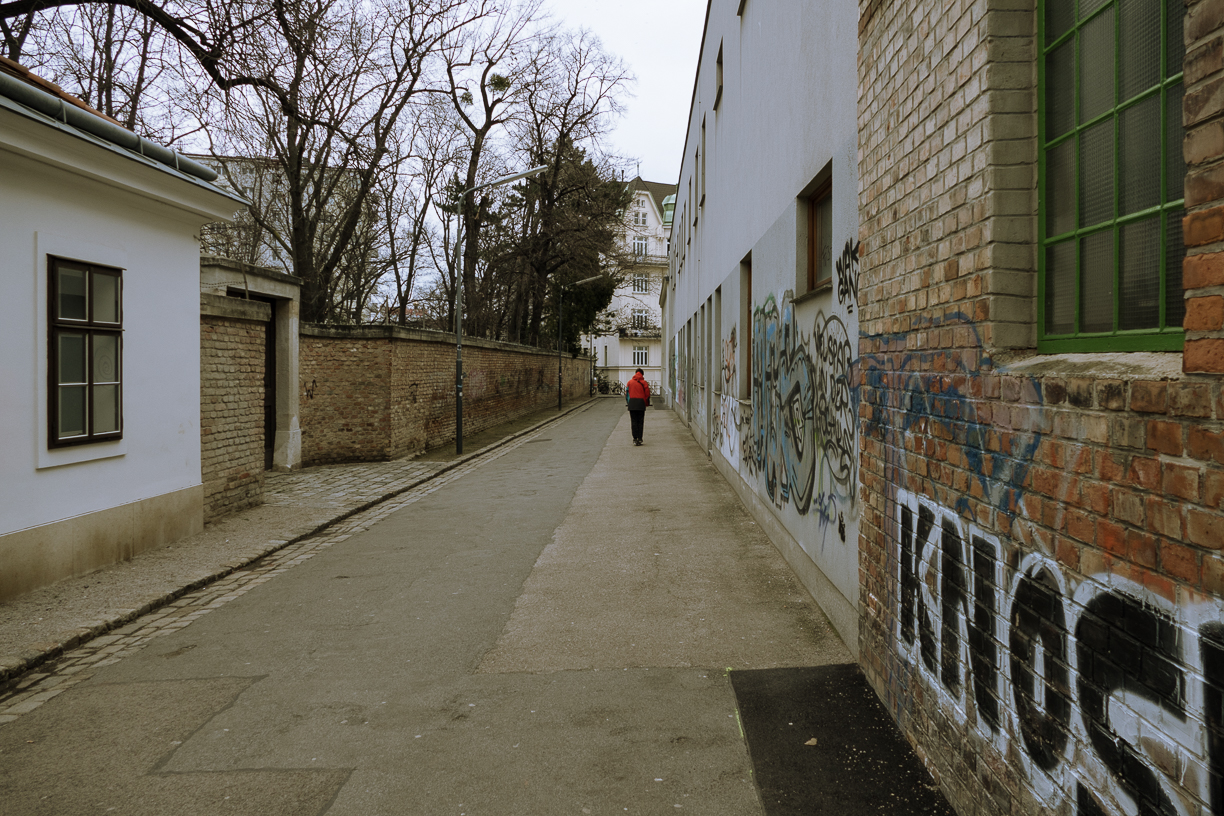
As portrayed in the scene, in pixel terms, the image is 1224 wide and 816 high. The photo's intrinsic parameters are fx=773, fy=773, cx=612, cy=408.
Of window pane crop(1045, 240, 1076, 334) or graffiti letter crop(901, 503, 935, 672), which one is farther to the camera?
graffiti letter crop(901, 503, 935, 672)

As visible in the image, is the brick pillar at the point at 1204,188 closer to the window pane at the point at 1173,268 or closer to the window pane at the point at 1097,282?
the window pane at the point at 1173,268

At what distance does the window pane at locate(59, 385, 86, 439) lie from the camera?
6500 millimetres

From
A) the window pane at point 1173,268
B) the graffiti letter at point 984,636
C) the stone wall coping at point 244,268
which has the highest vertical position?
the stone wall coping at point 244,268

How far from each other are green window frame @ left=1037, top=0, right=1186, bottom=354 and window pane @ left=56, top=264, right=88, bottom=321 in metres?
7.19

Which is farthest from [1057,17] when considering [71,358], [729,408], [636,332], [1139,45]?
[636,332]

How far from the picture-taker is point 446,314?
1538 inches

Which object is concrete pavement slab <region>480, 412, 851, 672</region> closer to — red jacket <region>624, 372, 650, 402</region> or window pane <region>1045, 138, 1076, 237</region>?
window pane <region>1045, 138, 1076, 237</region>

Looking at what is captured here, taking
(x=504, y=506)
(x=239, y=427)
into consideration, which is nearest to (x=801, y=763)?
(x=504, y=506)

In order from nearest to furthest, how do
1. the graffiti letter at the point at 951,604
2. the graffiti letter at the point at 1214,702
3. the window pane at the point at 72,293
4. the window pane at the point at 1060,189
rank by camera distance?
the graffiti letter at the point at 1214,702 < the window pane at the point at 1060,189 < the graffiti letter at the point at 951,604 < the window pane at the point at 72,293

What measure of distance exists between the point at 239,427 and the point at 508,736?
7.16m

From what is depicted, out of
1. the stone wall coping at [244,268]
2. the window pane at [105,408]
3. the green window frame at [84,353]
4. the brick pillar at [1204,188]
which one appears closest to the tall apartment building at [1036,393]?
the brick pillar at [1204,188]

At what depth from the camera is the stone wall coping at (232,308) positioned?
8797mm

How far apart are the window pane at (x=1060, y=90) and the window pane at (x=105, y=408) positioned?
750 cm

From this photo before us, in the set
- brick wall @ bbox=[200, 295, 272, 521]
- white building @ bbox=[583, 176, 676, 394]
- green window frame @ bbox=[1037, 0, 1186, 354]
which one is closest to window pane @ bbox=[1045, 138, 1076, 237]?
green window frame @ bbox=[1037, 0, 1186, 354]
